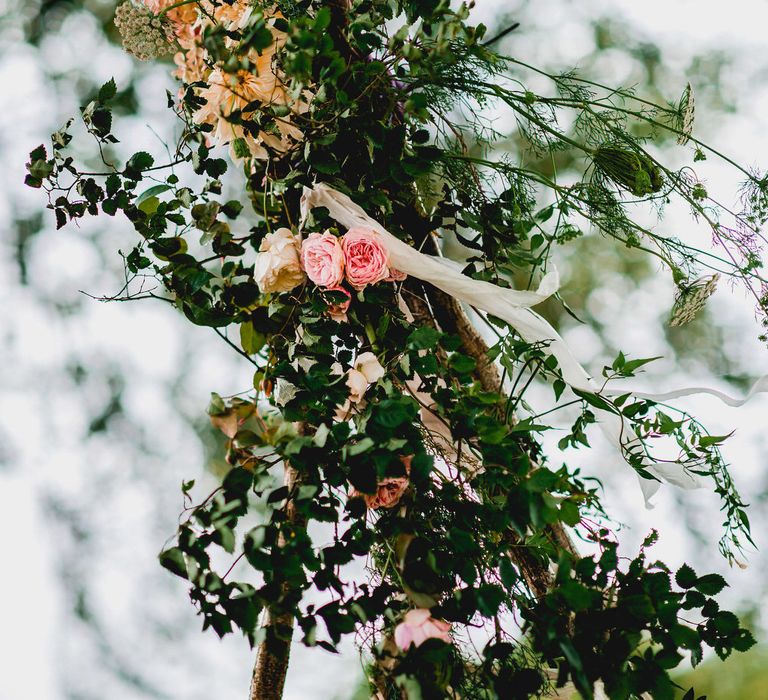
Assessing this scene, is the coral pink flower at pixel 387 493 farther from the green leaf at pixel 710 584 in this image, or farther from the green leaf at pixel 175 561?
the green leaf at pixel 710 584

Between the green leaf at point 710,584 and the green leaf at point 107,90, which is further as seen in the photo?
the green leaf at point 107,90

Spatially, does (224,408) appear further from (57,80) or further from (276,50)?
(57,80)

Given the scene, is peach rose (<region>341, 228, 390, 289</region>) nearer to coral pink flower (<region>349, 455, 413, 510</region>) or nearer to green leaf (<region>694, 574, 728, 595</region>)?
coral pink flower (<region>349, 455, 413, 510</region>)

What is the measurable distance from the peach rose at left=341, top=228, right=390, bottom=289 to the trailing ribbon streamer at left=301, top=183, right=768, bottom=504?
0.03 m

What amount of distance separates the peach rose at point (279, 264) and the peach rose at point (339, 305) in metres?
0.04

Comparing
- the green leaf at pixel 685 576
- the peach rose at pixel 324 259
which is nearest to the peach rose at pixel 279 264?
the peach rose at pixel 324 259

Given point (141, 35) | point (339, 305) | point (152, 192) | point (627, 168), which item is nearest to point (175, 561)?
point (339, 305)

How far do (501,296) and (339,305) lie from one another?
192mm

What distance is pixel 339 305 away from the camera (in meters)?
0.76

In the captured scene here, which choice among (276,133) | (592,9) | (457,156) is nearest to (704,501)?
(592,9)

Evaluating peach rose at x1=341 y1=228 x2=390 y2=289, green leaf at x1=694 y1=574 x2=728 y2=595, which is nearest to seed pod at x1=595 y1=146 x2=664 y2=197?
peach rose at x1=341 y1=228 x2=390 y2=289

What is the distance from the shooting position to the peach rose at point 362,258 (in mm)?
754

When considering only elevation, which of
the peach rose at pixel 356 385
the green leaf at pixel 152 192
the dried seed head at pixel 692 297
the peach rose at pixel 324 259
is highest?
the green leaf at pixel 152 192

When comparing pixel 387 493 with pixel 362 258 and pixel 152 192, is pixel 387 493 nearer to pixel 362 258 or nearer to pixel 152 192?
pixel 362 258
